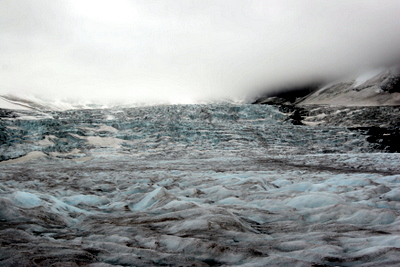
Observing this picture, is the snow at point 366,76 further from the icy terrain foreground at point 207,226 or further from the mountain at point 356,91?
the icy terrain foreground at point 207,226

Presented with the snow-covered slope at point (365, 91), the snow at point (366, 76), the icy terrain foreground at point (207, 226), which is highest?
the snow at point (366, 76)

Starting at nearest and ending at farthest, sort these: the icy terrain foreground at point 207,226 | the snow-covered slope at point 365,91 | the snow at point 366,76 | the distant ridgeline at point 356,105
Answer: the icy terrain foreground at point 207,226, the distant ridgeline at point 356,105, the snow-covered slope at point 365,91, the snow at point 366,76

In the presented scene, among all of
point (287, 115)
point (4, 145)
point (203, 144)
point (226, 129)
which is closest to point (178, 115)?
point (226, 129)

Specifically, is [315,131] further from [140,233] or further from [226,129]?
[140,233]

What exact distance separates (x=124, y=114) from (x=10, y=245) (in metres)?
48.6

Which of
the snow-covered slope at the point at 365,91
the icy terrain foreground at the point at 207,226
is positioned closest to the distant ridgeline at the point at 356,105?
the snow-covered slope at the point at 365,91

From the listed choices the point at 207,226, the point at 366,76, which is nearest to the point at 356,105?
the point at 366,76

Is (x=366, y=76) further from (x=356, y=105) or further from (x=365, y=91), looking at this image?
(x=356, y=105)

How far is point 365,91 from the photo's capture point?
12825 cm

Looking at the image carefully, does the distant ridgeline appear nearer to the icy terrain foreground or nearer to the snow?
the snow

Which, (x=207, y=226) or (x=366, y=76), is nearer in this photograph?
(x=207, y=226)

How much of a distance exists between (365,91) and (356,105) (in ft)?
72.2

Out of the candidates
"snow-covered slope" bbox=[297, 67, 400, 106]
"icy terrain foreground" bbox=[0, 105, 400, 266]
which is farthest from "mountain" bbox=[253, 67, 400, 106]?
"icy terrain foreground" bbox=[0, 105, 400, 266]

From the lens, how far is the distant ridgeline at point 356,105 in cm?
4234
